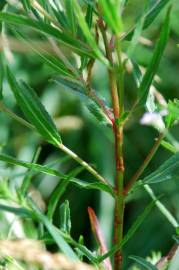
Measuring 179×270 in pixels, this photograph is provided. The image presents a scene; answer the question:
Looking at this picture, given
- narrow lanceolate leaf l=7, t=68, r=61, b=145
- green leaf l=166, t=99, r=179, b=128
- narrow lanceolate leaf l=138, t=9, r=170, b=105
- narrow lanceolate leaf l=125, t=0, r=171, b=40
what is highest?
narrow lanceolate leaf l=125, t=0, r=171, b=40

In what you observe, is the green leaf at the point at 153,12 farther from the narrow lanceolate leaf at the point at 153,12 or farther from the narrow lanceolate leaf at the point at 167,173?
the narrow lanceolate leaf at the point at 167,173

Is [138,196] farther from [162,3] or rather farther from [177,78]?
[162,3]

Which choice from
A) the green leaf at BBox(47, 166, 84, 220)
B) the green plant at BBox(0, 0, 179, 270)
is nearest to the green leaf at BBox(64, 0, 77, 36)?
the green plant at BBox(0, 0, 179, 270)

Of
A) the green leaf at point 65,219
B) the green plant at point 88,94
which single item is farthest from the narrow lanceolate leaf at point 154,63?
the green leaf at point 65,219

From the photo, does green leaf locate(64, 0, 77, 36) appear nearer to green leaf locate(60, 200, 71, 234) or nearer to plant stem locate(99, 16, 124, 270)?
plant stem locate(99, 16, 124, 270)

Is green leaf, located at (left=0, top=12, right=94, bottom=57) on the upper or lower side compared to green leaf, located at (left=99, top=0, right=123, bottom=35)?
lower

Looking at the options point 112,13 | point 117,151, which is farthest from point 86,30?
point 117,151
